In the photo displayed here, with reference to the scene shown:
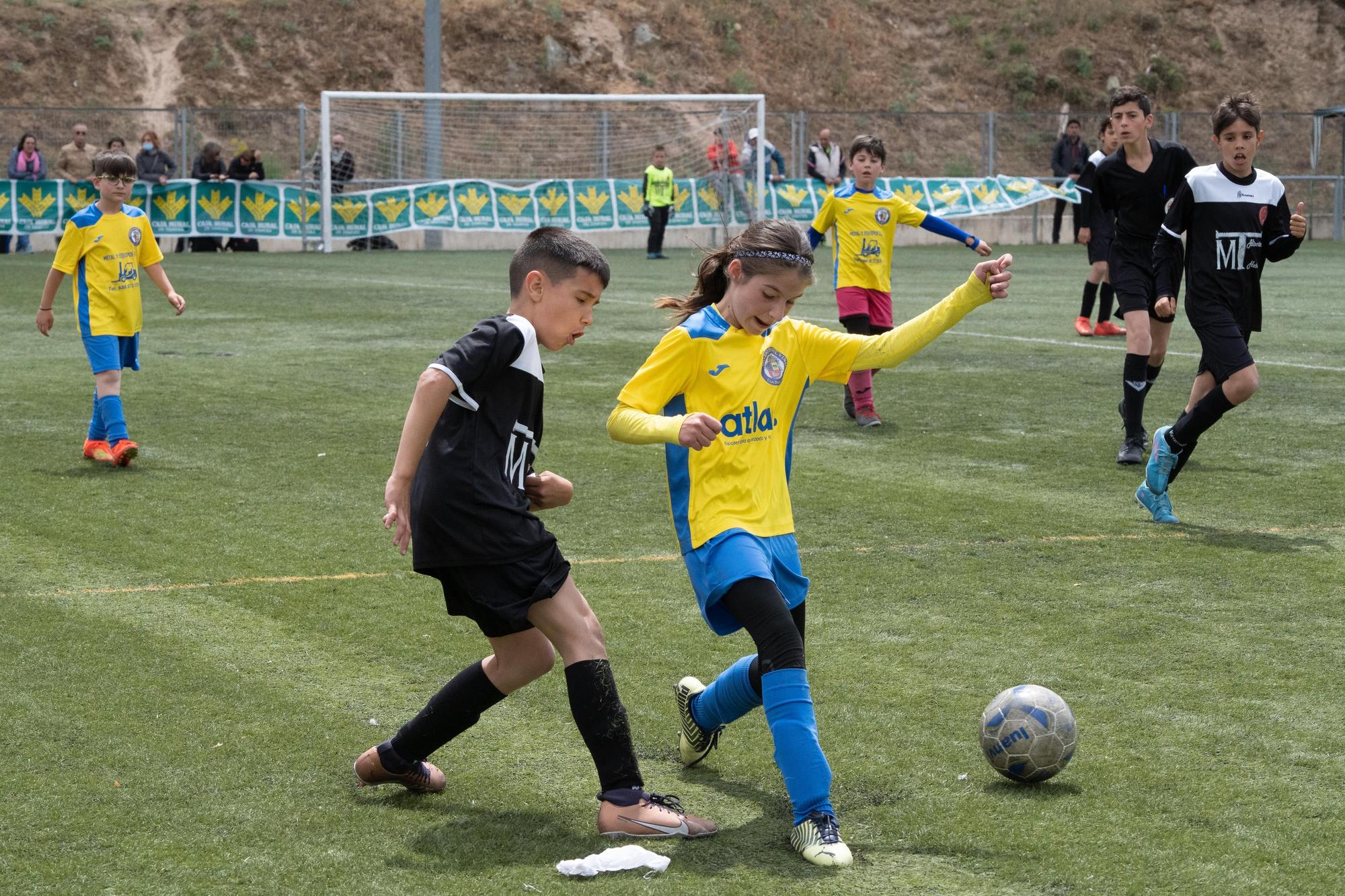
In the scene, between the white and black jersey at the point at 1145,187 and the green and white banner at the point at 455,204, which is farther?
the green and white banner at the point at 455,204

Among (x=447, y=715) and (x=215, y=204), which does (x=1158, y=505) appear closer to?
(x=447, y=715)

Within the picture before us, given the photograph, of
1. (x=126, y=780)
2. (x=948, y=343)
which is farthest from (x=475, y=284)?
(x=126, y=780)

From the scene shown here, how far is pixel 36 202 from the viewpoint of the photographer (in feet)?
97.7

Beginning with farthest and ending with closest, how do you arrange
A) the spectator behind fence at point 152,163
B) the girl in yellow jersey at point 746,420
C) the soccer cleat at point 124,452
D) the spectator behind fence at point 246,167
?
the spectator behind fence at point 246,167
the spectator behind fence at point 152,163
the soccer cleat at point 124,452
the girl in yellow jersey at point 746,420

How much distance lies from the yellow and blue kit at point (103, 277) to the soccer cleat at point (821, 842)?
670 cm

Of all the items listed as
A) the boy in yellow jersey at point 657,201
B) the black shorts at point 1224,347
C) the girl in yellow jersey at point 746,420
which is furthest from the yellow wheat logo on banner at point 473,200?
the girl in yellow jersey at point 746,420

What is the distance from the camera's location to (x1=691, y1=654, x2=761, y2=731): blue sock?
14.7ft

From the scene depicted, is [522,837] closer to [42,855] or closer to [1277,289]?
[42,855]

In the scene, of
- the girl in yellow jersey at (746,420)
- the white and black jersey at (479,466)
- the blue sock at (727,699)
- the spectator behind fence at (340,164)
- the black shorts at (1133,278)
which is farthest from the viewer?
the spectator behind fence at (340,164)

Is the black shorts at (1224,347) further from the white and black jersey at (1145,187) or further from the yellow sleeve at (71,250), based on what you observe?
the yellow sleeve at (71,250)

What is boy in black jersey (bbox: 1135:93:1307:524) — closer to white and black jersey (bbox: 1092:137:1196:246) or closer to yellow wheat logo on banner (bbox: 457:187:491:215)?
white and black jersey (bbox: 1092:137:1196:246)

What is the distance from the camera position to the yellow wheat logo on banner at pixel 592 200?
3309cm

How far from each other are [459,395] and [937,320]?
1293mm

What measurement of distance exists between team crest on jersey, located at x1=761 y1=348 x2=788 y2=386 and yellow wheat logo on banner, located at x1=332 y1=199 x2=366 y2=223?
28330 mm
